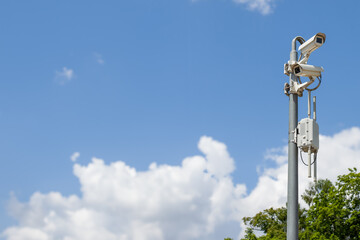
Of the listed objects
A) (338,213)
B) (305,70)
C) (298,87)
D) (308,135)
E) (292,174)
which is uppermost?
(338,213)

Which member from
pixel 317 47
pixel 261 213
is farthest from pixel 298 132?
pixel 261 213

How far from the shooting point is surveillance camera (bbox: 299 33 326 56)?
27.9 ft

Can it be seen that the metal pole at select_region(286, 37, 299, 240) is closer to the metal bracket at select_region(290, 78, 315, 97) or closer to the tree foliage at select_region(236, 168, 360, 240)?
the metal bracket at select_region(290, 78, 315, 97)

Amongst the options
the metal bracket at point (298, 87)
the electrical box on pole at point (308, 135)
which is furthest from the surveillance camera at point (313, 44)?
the electrical box on pole at point (308, 135)

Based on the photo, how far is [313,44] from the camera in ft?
28.0

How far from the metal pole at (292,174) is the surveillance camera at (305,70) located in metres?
0.11

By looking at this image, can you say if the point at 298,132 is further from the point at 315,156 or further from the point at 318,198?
the point at 318,198

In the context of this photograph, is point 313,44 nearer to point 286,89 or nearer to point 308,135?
point 286,89

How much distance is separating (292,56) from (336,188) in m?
30.2

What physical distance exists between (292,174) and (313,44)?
2386mm

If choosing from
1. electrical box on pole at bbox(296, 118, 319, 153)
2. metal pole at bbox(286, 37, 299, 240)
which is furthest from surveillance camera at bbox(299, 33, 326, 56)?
electrical box on pole at bbox(296, 118, 319, 153)

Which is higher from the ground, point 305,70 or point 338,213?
point 338,213

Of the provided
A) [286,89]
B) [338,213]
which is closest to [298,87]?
[286,89]

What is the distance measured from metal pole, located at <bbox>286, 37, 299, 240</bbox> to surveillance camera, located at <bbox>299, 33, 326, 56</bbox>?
314 mm
